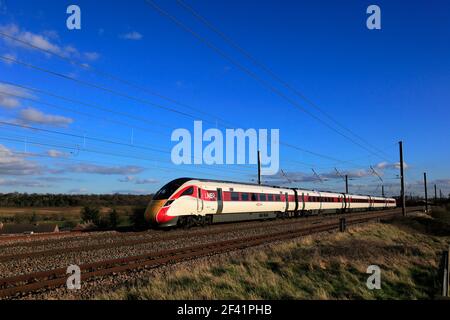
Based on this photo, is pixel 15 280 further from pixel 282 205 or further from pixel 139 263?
pixel 282 205

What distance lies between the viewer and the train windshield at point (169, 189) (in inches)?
919

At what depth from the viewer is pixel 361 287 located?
405 inches

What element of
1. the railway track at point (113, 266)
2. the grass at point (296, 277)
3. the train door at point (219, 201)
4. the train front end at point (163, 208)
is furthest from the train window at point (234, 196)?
the grass at point (296, 277)

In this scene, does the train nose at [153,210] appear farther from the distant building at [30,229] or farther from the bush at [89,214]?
the bush at [89,214]

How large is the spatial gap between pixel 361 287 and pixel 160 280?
191 inches

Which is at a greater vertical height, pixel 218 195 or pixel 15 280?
pixel 218 195

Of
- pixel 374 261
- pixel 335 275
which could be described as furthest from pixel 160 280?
pixel 374 261

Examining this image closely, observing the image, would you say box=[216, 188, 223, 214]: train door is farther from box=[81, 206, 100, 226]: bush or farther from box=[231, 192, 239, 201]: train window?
box=[81, 206, 100, 226]: bush

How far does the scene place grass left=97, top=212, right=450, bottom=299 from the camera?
8867 millimetres

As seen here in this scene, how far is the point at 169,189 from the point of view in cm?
2370

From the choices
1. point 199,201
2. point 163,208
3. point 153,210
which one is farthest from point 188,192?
point 153,210

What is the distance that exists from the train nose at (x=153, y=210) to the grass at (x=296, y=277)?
8.62 meters

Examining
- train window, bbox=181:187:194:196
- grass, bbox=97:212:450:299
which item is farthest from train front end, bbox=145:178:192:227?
grass, bbox=97:212:450:299
